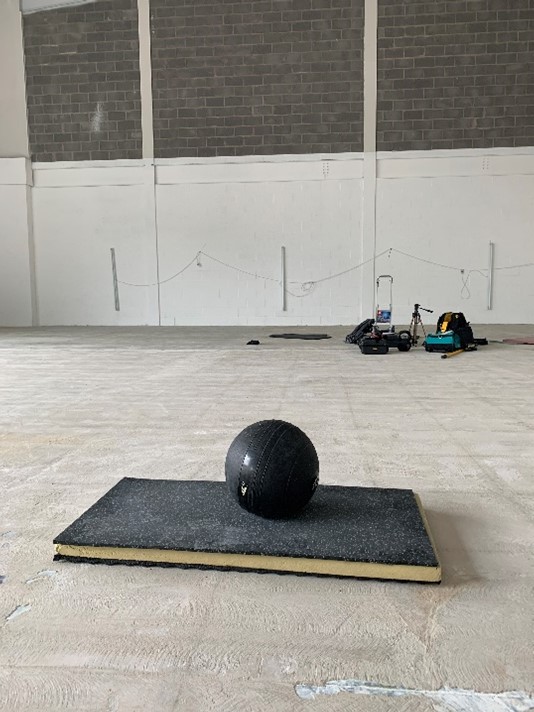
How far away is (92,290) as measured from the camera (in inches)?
656

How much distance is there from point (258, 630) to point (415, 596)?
63 cm

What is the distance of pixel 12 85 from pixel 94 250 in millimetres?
5222

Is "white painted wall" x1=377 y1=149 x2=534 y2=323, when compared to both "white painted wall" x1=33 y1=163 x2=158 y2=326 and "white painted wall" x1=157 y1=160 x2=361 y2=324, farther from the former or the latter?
"white painted wall" x1=33 y1=163 x2=158 y2=326

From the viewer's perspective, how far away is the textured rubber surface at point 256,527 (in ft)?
7.54

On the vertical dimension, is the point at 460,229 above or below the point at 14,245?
above

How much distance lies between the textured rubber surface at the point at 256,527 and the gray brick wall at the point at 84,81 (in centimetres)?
1505

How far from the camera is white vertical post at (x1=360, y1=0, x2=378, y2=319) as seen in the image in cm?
1478

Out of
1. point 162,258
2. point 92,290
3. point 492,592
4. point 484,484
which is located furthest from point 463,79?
point 492,592

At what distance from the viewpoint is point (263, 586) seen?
2201mm

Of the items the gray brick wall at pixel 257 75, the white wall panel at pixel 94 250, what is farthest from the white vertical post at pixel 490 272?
the white wall panel at pixel 94 250

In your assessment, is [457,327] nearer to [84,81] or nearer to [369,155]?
[369,155]

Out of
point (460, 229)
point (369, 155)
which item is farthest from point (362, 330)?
point (369, 155)

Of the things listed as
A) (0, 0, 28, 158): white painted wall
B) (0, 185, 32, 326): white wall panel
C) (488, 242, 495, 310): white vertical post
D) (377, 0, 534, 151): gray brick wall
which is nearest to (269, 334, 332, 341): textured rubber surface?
(488, 242, 495, 310): white vertical post

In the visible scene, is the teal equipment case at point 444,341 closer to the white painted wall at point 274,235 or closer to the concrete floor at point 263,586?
the concrete floor at point 263,586
